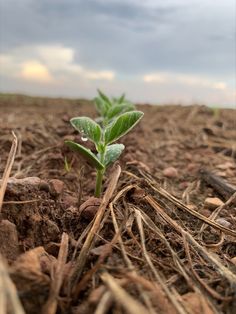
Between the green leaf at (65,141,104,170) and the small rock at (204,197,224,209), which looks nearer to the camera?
the green leaf at (65,141,104,170)

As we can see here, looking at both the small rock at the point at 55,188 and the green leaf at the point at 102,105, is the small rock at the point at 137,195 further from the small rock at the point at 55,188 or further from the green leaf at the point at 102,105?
the green leaf at the point at 102,105

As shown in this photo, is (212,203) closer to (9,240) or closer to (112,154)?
(112,154)

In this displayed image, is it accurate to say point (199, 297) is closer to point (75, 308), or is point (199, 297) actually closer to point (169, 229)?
point (75, 308)

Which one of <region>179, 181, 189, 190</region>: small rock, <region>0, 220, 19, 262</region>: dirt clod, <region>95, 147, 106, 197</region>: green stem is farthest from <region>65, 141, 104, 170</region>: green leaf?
<region>179, 181, 189, 190</region>: small rock

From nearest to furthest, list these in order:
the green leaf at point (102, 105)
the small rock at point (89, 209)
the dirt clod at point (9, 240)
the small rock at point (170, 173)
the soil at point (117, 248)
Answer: the soil at point (117, 248) → the dirt clod at point (9, 240) → the small rock at point (89, 209) → the small rock at point (170, 173) → the green leaf at point (102, 105)

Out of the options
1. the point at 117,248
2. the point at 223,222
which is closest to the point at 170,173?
the point at 223,222

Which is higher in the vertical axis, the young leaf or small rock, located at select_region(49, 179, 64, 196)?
the young leaf

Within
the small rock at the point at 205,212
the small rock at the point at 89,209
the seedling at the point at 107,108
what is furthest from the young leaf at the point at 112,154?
the seedling at the point at 107,108

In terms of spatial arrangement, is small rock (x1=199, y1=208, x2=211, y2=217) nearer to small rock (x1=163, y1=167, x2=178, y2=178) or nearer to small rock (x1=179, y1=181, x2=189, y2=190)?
small rock (x1=179, y1=181, x2=189, y2=190)
